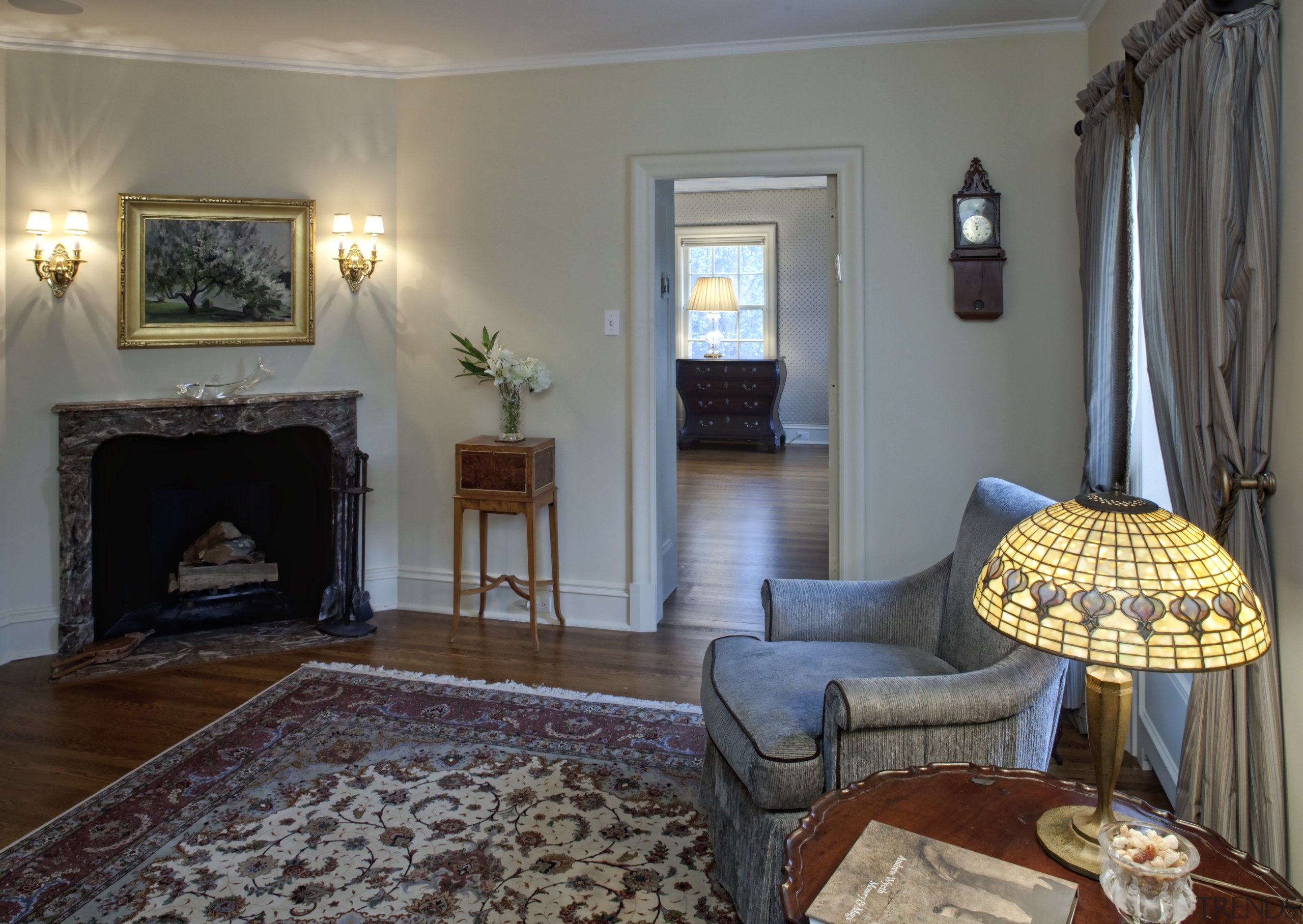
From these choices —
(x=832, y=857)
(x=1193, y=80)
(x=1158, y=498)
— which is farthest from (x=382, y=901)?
(x=1193, y=80)

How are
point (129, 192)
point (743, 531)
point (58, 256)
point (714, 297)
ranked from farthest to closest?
point (714, 297) → point (743, 531) → point (129, 192) → point (58, 256)

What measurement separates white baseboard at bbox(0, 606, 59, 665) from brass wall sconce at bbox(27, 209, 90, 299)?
1.31 m

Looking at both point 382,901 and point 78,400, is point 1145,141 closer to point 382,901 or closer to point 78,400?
point 382,901

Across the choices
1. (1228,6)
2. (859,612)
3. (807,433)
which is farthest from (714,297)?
(1228,6)

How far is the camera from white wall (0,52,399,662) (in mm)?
3879

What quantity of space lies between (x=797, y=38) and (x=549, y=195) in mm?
1231

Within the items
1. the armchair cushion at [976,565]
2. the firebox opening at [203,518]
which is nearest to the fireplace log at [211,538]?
the firebox opening at [203,518]

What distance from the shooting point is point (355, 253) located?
4227 millimetres

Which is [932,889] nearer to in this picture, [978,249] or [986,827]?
[986,827]

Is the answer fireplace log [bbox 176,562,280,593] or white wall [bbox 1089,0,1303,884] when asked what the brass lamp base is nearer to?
white wall [bbox 1089,0,1303,884]

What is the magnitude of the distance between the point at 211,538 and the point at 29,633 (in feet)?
2.63

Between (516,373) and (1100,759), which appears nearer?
(1100,759)

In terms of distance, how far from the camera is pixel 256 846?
8.03 ft

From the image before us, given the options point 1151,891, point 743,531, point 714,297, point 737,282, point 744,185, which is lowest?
point 743,531
